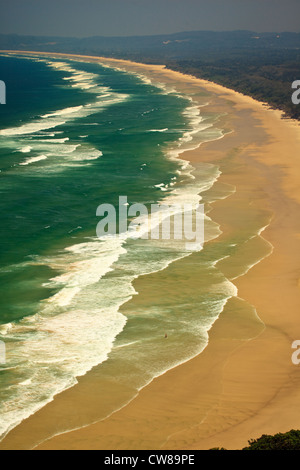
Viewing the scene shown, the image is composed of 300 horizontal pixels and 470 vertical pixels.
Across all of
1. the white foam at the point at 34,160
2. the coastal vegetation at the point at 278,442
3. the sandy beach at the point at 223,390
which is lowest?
the sandy beach at the point at 223,390

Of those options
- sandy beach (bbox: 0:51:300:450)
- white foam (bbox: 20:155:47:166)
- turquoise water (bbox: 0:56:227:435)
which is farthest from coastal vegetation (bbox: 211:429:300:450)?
white foam (bbox: 20:155:47:166)

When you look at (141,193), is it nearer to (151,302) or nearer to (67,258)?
(67,258)

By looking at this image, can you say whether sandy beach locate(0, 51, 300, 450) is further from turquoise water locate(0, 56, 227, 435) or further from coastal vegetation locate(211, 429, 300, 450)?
coastal vegetation locate(211, 429, 300, 450)

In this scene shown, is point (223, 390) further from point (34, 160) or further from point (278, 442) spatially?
point (34, 160)

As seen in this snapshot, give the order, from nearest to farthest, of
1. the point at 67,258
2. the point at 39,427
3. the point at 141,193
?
1. the point at 39,427
2. the point at 67,258
3. the point at 141,193

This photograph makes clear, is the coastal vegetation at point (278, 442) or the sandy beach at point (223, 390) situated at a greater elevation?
the coastal vegetation at point (278, 442)

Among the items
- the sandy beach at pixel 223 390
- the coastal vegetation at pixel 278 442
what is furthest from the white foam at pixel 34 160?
the coastal vegetation at pixel 278 442

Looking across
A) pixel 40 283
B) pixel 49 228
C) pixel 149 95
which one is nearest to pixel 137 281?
pixel 40 283

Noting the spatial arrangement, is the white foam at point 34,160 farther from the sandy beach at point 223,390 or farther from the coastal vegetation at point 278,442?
the coastal vegetation at point 278,442

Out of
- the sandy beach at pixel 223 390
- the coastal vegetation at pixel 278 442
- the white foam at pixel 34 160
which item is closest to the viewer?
the coastal vegetation at pixel 278 442
